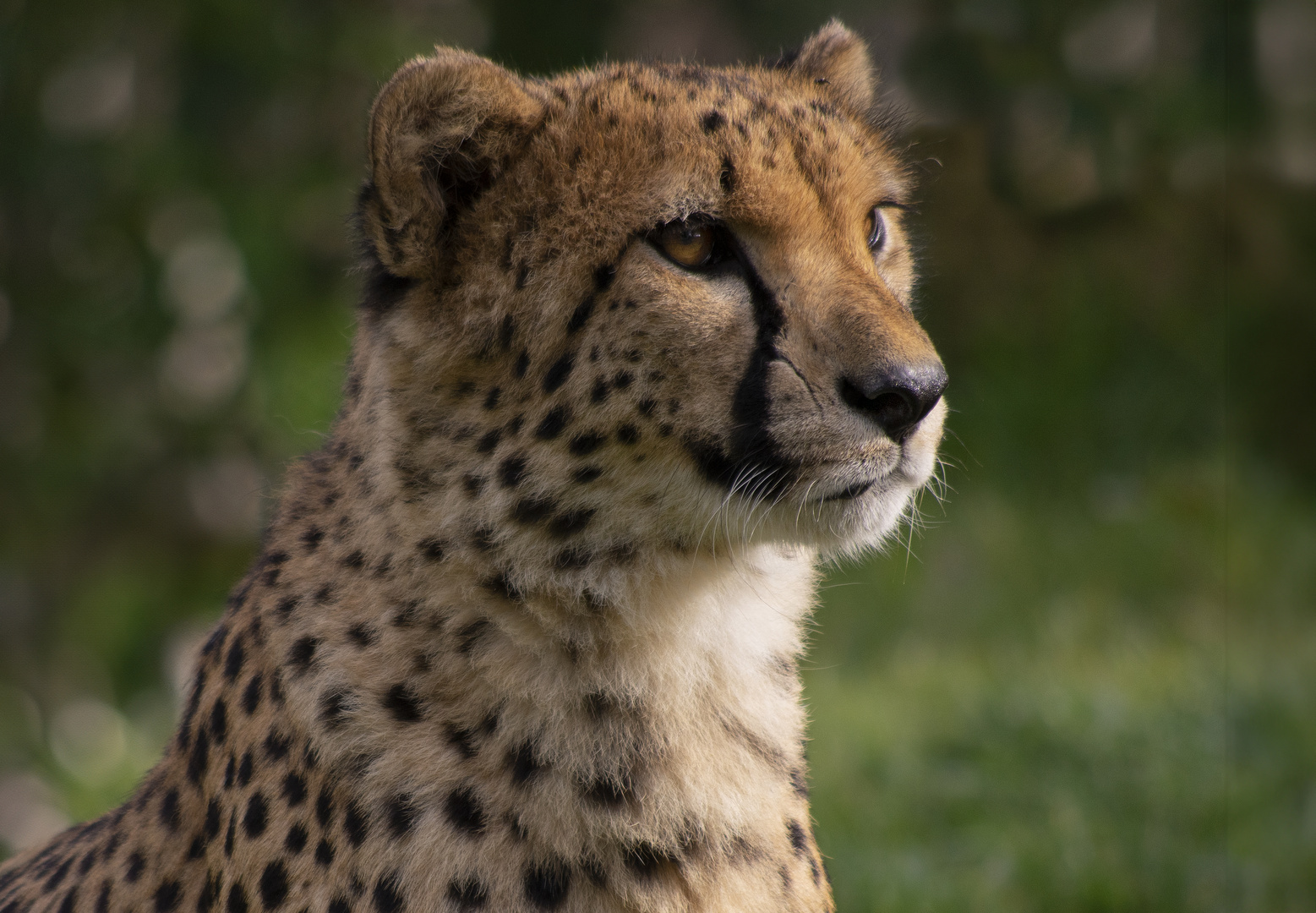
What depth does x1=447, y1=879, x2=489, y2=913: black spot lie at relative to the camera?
1.64 m

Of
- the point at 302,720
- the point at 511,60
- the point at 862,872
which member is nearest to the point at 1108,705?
the point at 862,872

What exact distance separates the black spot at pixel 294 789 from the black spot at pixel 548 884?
0.31m

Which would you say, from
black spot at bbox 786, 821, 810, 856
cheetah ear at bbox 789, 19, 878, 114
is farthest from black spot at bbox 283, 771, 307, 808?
cheetah ear at bbox 789, 19, 878, 114

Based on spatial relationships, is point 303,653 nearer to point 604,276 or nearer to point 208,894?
point 208,894

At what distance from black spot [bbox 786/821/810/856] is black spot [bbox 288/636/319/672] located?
68cm

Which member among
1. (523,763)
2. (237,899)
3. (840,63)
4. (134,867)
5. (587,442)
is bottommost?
(134,867)

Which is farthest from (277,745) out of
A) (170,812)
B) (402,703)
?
(170,812)

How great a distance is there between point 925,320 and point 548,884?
4.22 metres

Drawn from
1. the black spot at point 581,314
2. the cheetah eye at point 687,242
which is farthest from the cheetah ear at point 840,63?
the black spot at point 581,314

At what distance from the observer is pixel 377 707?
1.75 metres

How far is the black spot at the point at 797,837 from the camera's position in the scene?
1.85 meters

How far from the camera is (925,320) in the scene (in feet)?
18.2

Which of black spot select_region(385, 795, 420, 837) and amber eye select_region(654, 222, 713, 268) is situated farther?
amber eye select_region(654, 222, 713, 268)

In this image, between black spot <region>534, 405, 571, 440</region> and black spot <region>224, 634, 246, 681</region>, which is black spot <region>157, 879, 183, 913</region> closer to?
black spot <region>224, 634, 246, 681</region>
